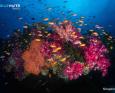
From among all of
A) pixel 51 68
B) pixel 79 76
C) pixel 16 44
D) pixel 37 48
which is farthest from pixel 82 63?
pixel 16 44

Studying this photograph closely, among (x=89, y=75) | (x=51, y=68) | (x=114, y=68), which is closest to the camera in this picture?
(x=51, y=68)

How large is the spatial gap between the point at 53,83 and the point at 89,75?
1.11m

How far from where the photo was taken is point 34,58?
651 cm

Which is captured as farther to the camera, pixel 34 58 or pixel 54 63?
pixel 34 58

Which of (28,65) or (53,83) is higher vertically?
(28,65)

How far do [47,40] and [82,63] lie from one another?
3.88 ft

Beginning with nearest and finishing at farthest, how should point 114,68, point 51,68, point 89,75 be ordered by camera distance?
point 51,68 < point 89,75 < point 114,68

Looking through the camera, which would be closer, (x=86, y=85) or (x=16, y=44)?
(x=86, y=85)

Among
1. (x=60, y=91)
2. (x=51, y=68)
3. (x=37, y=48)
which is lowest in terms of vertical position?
(x=60, y=91)

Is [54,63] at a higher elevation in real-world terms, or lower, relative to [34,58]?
lower

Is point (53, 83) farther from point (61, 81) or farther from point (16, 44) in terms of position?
point (16, 44)

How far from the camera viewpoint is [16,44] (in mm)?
7027

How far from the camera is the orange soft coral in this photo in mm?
6390

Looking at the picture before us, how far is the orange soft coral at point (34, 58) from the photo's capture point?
6.39 meters
